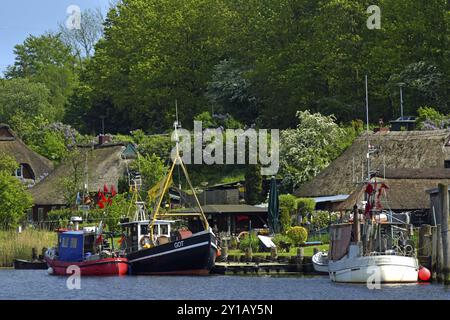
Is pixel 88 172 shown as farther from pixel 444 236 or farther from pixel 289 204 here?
pixel 444 236

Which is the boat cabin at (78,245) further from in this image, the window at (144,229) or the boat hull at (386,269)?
the boat hull at (386,269)

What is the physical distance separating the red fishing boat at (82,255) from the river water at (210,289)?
1843mm

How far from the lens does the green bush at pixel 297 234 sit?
2844 inches

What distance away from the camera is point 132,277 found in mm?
66812

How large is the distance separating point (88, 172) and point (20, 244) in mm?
22326

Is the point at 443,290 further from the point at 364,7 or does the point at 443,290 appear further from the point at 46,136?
the point at 46,136

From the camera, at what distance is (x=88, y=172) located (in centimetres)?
10206

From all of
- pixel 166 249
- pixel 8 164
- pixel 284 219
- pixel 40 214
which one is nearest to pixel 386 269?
pixel 166 249

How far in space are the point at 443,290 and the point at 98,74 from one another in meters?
84.9

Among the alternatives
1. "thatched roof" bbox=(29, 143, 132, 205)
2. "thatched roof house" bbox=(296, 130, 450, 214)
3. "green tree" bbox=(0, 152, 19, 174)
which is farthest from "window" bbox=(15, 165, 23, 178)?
"thatched roof house" bbox=(296, 130, 450, 214)

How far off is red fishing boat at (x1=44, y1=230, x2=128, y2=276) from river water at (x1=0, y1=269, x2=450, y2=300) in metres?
1.84
